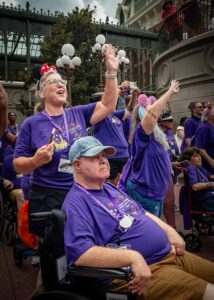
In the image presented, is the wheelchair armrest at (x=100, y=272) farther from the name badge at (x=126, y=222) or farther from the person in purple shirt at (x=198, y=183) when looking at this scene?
the person in purple shirt at (x=198, y=183)

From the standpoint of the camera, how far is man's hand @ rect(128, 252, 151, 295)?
168 centimetres

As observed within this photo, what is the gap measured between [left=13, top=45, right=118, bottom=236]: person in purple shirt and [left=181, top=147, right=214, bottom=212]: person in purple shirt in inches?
78.9

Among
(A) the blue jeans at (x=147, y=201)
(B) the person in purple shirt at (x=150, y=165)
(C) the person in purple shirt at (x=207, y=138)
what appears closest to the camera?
(B) the person in purple shirt at (x=150, y=165)

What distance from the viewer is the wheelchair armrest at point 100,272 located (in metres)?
1.66

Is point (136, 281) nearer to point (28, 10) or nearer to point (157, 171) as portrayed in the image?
point (157, 171)

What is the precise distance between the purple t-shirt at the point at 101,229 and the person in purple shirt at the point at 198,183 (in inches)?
85.0

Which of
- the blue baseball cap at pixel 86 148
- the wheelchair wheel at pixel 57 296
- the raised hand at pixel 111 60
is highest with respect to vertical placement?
the raised hand at pixel 111 60

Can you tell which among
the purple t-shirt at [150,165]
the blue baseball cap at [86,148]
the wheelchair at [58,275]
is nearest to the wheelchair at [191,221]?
the purple t-shirt at [150,165]

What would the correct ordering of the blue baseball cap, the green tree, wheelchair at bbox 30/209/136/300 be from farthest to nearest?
the green tree, the blue baseball cap, wheelchair at bbox 30/209/136/300

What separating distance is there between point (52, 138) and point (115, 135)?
5.60ft

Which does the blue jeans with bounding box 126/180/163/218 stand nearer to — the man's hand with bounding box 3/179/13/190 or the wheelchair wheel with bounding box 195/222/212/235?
the wheelchair wheel with bounding box 195/222/212/235

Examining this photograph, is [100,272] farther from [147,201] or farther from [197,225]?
[197,225]

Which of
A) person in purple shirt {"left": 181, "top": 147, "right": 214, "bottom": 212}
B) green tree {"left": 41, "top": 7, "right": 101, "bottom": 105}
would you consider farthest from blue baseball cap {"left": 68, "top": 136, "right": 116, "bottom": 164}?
green tree {"left": 41, "top": 7, "right": 101, "bottom": 105}

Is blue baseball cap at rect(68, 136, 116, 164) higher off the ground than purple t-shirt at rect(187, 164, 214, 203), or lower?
higher
